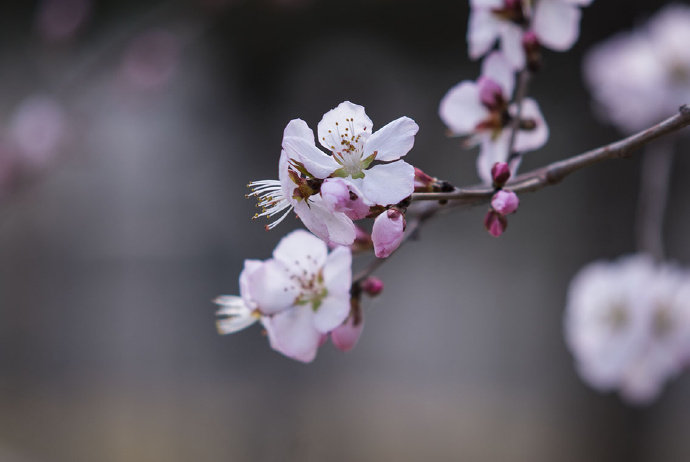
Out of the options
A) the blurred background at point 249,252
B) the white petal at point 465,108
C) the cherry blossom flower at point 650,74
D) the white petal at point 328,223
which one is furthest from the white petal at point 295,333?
the blurred background at point 249,252

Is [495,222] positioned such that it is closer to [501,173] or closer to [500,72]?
[501,173]

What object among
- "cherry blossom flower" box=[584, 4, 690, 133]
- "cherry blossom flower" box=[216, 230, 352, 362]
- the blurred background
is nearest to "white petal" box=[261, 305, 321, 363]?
"cherry blossom flower" box=[216, 230, 352, 362]

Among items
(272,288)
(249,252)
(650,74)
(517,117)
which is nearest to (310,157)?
(272,288)

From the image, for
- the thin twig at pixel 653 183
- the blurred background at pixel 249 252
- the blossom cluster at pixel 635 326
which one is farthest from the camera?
the blurred background at pixel 249 252

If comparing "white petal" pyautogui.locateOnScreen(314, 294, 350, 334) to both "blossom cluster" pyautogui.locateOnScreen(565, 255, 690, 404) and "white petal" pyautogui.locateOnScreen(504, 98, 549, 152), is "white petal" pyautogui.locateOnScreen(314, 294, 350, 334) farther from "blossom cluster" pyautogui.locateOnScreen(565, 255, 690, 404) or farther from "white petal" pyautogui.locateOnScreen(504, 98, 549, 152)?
"blossom cluster" pyautogui.locateOnScreen(565, 255, 690, 404)

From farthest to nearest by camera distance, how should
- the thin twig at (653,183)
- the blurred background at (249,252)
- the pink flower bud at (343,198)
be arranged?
1. the blurred background at (249,252)
2. the thin twig at (653,183)
3. the pink flower bud at (343,198)

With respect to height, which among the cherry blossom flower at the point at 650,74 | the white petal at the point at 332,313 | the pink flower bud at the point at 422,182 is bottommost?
the white petal at the point at 332,313

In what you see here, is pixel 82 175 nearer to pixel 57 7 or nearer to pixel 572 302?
pixel 57 7

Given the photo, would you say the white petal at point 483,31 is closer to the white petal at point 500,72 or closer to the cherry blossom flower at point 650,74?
the white petal at point 500,72
